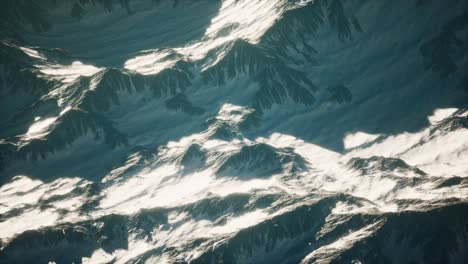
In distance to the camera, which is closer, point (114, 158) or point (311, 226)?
point (311, 226)

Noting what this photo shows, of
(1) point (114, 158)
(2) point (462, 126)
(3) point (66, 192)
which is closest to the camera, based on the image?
(2) point (462, 126)

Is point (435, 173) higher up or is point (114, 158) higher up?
point (114, 158)

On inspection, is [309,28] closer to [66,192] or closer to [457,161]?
[457,161]

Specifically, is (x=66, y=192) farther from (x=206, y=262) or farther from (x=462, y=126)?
(x=462, y=126)

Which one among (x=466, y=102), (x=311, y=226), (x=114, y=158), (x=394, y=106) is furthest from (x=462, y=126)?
(x=114, y=158)

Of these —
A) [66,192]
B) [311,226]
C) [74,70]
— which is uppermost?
[74,70]

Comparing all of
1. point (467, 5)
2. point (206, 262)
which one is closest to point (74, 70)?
point (206, 262)

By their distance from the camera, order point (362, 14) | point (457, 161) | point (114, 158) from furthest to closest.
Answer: point (362, 14), point (114, 158), point (457, 161)
